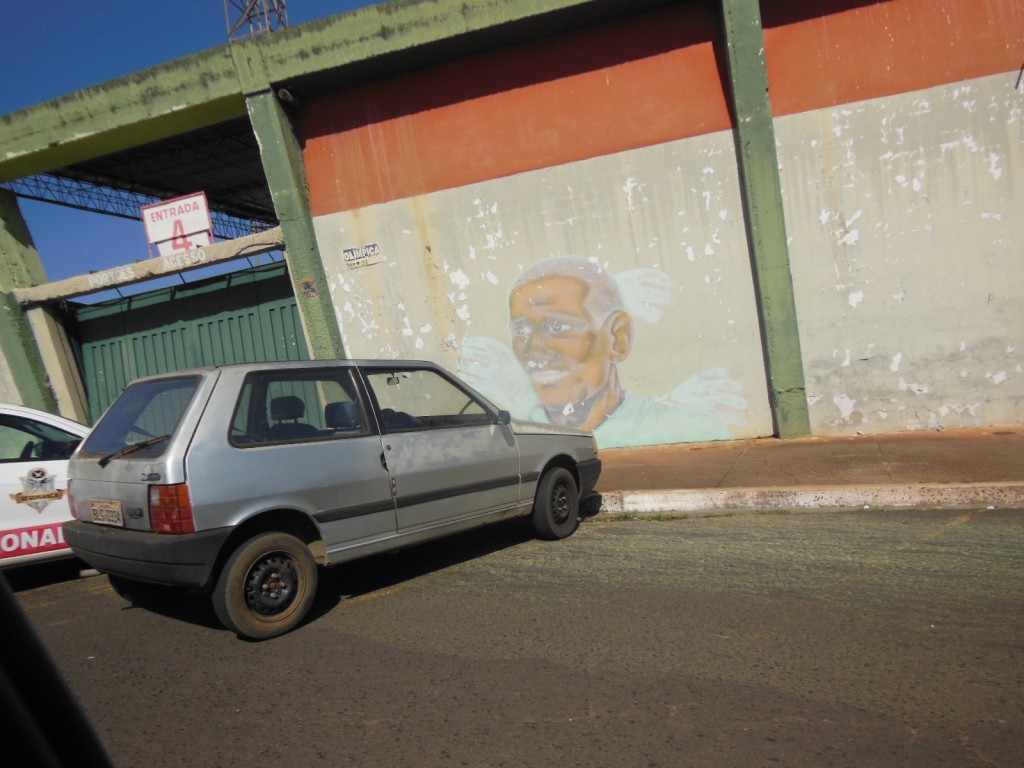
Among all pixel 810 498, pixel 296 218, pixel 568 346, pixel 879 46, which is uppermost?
pixel 879 46

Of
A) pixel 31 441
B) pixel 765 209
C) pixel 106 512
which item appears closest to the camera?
pixel 106 512

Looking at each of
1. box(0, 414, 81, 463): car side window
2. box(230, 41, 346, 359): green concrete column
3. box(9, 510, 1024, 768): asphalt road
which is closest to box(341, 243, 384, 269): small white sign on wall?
box(230, 41, 346, 359): green concrete column

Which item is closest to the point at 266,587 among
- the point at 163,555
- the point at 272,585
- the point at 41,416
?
the point at 272,585

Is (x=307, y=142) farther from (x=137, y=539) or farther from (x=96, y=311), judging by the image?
(x=137, y=539)

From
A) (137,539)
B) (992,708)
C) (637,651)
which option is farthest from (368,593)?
(992,708)

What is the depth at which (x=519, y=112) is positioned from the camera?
9172 mm

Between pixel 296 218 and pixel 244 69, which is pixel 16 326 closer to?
pixel 296 218

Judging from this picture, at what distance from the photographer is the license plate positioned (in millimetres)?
4027

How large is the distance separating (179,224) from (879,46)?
369 inches

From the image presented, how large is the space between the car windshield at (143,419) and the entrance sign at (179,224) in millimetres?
6462

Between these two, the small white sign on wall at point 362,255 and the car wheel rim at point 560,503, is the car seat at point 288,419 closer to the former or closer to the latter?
the car wheel rim at point 560,503

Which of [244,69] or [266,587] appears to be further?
[244,69]

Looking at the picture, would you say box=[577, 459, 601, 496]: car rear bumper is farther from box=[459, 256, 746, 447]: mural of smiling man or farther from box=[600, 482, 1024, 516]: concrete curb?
box=[459, 256, 746, 447]: mural of smiling man

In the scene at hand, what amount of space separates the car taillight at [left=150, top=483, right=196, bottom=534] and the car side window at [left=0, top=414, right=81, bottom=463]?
2.37 metres
